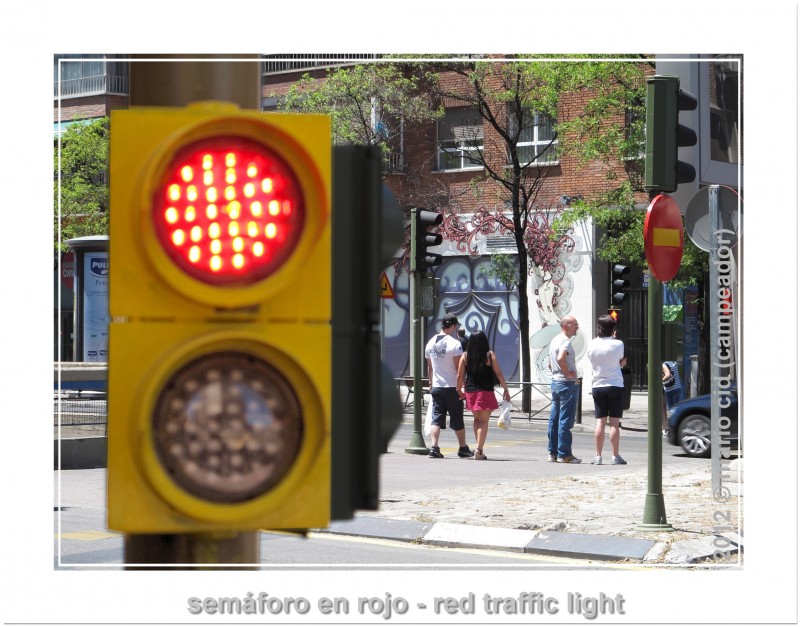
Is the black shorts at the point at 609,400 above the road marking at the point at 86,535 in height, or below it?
above

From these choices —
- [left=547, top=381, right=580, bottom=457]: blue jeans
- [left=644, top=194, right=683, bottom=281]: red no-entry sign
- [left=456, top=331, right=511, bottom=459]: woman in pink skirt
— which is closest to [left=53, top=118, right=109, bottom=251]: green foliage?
[left=456, top=331, right=511, bottom=459]: woman in pink skirt

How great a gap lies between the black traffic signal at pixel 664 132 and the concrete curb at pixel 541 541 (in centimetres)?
264

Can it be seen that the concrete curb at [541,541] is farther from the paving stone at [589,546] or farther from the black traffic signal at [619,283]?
the black traffic signal at [619,283]

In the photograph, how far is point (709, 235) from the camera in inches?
400

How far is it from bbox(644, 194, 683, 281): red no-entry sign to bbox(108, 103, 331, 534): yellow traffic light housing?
305 inches

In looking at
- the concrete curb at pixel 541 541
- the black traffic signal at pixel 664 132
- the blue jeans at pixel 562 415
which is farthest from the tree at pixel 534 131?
the concrete curb at pixel 541 541

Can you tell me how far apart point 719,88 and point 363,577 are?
71.6 feet

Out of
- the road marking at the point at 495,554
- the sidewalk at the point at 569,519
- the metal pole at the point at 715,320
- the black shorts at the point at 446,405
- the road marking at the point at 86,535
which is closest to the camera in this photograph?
the road marking at the point at 495,554

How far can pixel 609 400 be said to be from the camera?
1415 centimetres

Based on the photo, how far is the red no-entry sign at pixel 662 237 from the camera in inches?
363

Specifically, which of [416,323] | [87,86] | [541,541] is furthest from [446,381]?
[87,86]

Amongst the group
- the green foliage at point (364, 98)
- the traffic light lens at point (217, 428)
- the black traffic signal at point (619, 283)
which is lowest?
the traffic light lens at point (217, 428)

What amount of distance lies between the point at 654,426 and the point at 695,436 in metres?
6.71

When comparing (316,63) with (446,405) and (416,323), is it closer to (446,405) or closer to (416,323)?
(416,323)
